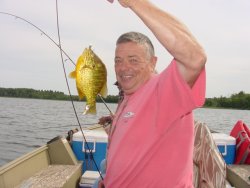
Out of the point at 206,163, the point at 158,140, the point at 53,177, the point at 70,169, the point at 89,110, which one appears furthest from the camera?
the point at 70,169

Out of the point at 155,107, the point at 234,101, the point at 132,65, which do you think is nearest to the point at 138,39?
the point at 132,65

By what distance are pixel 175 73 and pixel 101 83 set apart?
74cm

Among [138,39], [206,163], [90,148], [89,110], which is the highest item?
[138,39]

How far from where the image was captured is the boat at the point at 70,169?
3.91 metres

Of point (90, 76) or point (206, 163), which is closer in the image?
point (90, 76)

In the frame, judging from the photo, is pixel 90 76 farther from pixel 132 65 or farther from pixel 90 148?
pixel 90 148

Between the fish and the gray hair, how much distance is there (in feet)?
0.76

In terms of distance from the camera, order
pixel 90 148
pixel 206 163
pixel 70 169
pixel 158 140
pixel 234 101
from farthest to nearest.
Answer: pixel 234 101, pixel 90 148, pixel 70 169, pixel 206 163, pixel 158 140

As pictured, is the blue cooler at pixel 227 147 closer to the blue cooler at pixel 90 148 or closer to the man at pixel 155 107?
the blue cooler at pixel 90 148

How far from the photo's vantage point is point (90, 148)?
681 cm

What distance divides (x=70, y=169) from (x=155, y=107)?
4095 mm

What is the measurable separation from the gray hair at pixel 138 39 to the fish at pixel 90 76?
231 millimetres

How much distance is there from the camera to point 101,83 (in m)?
2.65

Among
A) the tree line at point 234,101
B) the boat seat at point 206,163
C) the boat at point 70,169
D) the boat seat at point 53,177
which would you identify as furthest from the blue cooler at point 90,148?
the tree line at point 234,101
